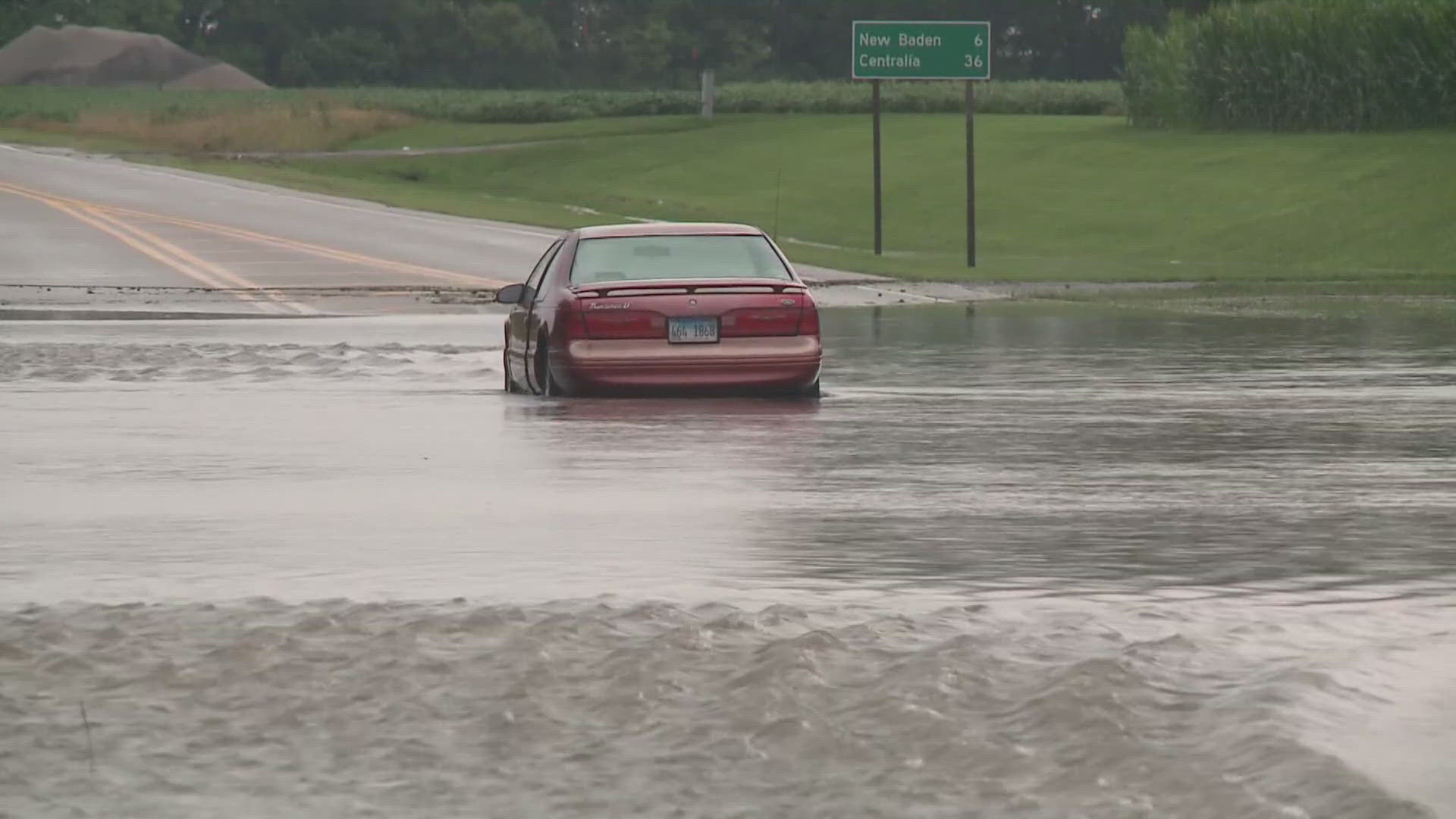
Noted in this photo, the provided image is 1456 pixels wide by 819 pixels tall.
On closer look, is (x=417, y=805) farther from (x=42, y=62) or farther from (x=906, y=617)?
(x=42, y=62)

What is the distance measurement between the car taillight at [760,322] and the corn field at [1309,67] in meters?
43.5

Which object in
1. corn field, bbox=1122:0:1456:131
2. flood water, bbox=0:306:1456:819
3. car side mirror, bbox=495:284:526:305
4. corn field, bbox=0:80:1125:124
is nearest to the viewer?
flood water, bbox=0:306:1456:819

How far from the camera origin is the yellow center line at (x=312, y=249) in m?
38.5

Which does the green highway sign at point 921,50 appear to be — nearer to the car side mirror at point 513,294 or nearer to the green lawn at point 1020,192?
the green lawn at point 1020,192

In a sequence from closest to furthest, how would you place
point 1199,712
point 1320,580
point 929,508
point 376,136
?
1. point 1199,712
2. point 1320,580
3. point 929,508
4. point 376,136

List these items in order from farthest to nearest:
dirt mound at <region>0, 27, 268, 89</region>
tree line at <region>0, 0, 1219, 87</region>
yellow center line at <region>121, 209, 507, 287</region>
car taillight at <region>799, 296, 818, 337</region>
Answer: dirt mound at <region>0, 27, 268, 89</region> < tree line at <region>0, 0, 1219, 87</region> < yellow center line at <region>121, 209, 507, 287</region> < car taillight at <region>799, 296, 818, 337</region>

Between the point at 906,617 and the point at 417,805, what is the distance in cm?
302

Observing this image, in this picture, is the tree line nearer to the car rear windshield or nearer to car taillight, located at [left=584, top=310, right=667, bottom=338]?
the car rear windshield

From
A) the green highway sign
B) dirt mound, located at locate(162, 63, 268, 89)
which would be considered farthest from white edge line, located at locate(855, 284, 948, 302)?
dirt mound, located at locate(162, 63, 268, 89)

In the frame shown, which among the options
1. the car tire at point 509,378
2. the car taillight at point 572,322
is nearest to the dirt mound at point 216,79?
the car tire at point 509,378

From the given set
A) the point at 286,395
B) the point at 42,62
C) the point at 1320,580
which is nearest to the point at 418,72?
the point at 42,62

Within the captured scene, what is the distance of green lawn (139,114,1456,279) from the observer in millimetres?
45969

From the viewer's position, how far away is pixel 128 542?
1162 cm

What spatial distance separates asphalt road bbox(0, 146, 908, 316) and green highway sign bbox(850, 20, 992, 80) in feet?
21.0
